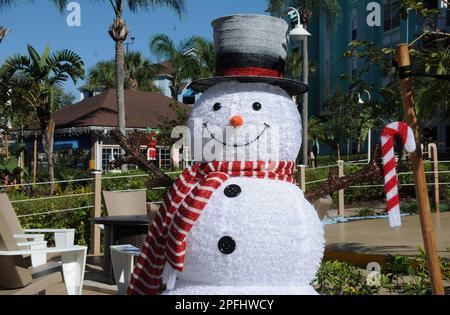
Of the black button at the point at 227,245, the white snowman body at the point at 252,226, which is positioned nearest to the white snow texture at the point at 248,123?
the white snowman body at the point at 252,226

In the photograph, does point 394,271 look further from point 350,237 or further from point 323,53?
point 323,53

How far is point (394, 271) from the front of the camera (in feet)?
16.9

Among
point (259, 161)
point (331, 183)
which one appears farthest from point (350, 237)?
point (259, 161)

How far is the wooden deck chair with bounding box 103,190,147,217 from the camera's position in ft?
27.1

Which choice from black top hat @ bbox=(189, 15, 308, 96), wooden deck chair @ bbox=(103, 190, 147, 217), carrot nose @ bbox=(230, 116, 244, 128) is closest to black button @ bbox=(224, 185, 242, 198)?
Answer: carrot nose @ bbox=(230, 116, 244, 128)

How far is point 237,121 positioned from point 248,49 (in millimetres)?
520

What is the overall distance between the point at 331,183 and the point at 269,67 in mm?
932

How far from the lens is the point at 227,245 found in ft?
11.4

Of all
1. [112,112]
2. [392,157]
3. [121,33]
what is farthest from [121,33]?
[392,157]

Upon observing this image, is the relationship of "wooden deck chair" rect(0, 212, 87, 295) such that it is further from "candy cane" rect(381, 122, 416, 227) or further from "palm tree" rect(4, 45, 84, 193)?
"palm tree" rect(4, 45, 84, 193)

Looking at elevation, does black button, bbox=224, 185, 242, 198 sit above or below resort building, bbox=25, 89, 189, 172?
below

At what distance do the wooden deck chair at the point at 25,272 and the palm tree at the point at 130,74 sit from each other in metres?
32.4

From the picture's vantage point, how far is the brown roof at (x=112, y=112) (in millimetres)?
26237

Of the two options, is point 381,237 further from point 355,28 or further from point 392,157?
point 355,28
